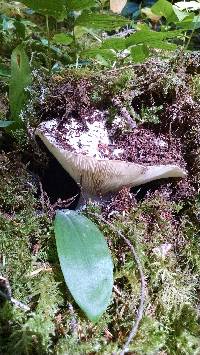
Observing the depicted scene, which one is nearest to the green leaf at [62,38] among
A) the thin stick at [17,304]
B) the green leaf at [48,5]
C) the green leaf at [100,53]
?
the green leaf at [100,53]

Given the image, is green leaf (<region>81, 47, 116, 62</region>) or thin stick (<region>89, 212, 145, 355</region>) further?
green leaf (<region>81, 47, 116, 62</region>)

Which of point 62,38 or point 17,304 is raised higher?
point 62,38

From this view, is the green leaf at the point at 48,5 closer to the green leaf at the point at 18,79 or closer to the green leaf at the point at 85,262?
the green leaf at the point at 18,79

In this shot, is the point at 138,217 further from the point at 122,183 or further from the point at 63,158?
the point at 63,158

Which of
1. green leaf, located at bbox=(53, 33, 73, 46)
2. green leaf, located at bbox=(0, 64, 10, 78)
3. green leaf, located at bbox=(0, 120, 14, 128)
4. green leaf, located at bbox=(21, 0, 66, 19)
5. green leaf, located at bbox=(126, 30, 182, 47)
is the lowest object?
green leaf, located at bbox=(0, 120, 14, 128)

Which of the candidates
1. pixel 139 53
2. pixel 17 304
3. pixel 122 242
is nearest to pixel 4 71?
pixel 139 53

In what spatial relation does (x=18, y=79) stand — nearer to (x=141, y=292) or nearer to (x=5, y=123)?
(x=5, y=123)

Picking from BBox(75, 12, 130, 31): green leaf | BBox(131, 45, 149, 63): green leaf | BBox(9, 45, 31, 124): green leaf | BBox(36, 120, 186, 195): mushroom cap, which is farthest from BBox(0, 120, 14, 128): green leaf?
BBox(131, 45, 149, 63): green leaf

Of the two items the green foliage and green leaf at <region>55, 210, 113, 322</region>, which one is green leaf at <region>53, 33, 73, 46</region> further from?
green leaf at <region>55, 210, 113, 322</region>
